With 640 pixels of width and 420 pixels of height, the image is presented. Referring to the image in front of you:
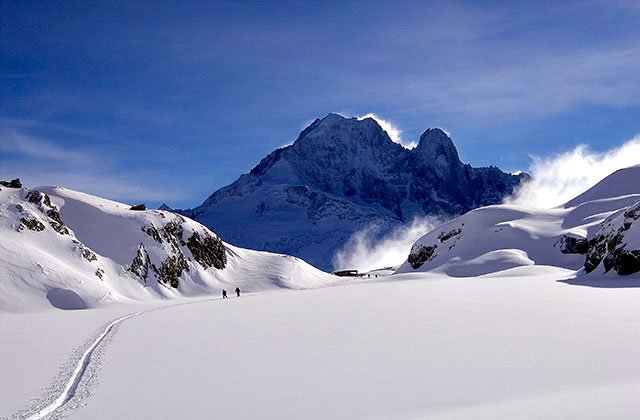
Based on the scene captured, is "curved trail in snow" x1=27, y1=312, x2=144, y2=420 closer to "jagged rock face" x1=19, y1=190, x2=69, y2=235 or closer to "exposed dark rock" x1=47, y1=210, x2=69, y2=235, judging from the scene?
"jagged rock face" x1=19, y1=190, x2=69, y2=235

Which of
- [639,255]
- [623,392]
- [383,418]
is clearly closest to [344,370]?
[383,418]

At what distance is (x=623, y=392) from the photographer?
36.2ft

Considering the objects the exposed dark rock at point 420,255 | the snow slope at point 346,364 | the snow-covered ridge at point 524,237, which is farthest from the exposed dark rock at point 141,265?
the exposed dark rock at point 420,255

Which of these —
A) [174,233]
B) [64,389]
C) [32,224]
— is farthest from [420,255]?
[64,389]

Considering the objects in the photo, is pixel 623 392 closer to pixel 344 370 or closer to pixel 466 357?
pixel 466 357

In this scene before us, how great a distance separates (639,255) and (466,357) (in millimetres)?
47924

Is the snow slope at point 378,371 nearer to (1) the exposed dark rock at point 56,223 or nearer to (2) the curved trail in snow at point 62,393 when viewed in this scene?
(2) the curved trail in snow at point 62,393

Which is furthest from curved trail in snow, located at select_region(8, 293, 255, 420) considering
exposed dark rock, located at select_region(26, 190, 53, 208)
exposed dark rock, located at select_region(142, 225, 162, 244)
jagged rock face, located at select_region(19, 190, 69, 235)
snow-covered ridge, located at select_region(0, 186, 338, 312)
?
exposed dark rock, located at select_region(142, 225, 162, 244)

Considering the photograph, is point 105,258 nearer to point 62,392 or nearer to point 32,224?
point 32,224

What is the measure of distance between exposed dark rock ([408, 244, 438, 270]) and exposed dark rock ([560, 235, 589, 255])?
25710 millimetres

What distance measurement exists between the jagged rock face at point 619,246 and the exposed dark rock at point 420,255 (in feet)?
148

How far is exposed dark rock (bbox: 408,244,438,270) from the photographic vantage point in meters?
117

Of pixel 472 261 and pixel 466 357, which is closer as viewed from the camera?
pixel 466 357

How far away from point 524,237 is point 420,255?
21.6 meters
